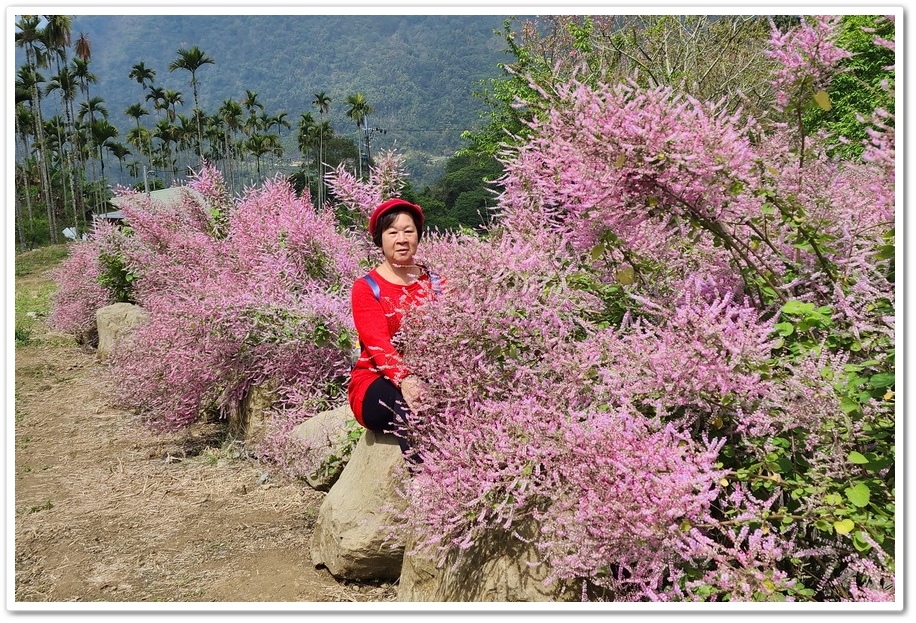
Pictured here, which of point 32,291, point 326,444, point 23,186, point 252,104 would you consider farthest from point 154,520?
point 252,104

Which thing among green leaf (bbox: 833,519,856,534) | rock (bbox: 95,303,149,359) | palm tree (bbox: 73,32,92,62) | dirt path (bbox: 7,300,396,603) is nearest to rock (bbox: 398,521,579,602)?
dirt path (bbox: 7,300,396,603)

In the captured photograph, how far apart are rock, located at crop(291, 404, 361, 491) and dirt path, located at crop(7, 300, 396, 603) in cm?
22

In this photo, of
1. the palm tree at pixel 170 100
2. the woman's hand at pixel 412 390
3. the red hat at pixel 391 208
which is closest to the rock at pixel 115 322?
the red hat at pixel 391 208

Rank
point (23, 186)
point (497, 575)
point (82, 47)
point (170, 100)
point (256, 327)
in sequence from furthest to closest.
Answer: point (170, 100) → point (82, 47) → point (23, 186) → point (256, 327) → point (497, 575)

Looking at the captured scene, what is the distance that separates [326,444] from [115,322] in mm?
5580

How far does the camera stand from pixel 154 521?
4.66 meters

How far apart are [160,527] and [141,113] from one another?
2955 inches

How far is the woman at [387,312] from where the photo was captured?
3291 millimetres

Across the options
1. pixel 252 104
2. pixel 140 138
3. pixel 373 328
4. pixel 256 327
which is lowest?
pixel 140 138

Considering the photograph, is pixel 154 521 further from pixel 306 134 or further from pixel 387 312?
pixel 306 134

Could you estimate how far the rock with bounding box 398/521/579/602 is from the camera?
2.68 metres
